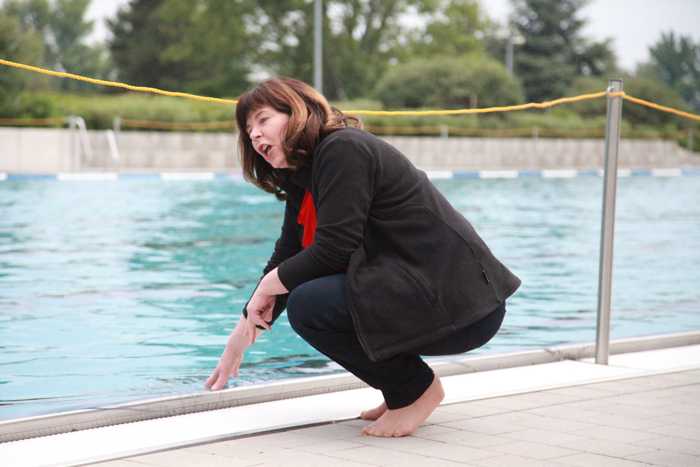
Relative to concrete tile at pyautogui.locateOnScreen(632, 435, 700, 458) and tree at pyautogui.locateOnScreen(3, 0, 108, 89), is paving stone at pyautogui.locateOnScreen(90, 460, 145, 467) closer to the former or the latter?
concrete tile at pyautogui.locateOnScreen(632, 435, 700, 458)

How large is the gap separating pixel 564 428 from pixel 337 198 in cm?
99

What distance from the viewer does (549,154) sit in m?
31.9

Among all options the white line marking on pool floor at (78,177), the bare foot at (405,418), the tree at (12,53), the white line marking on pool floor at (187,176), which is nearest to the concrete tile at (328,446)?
the bare foot at (405,418)

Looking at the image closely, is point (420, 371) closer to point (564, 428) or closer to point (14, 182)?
point (564, 428)

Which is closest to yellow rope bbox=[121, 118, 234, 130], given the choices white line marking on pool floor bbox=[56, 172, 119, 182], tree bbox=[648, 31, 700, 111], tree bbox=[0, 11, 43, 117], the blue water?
tree bbox=[0, 11, 43, 117]

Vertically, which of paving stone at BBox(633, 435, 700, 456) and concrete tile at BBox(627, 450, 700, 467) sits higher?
concrete tile at BBox(627, 450, 700, 467)

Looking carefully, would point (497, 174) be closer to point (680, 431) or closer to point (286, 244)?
point (286, 244)

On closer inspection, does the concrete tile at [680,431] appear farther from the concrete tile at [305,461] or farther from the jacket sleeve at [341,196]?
the jacket sleeve at [341,196]

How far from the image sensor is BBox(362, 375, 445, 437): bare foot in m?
3.20

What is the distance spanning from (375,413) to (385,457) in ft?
1.54

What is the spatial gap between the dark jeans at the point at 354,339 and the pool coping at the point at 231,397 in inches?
23.4

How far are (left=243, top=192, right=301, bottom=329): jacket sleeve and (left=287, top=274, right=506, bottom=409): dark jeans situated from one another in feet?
0.79

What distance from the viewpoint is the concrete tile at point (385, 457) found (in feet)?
9.39

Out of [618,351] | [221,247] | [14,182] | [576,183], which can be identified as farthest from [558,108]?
[618,351]
